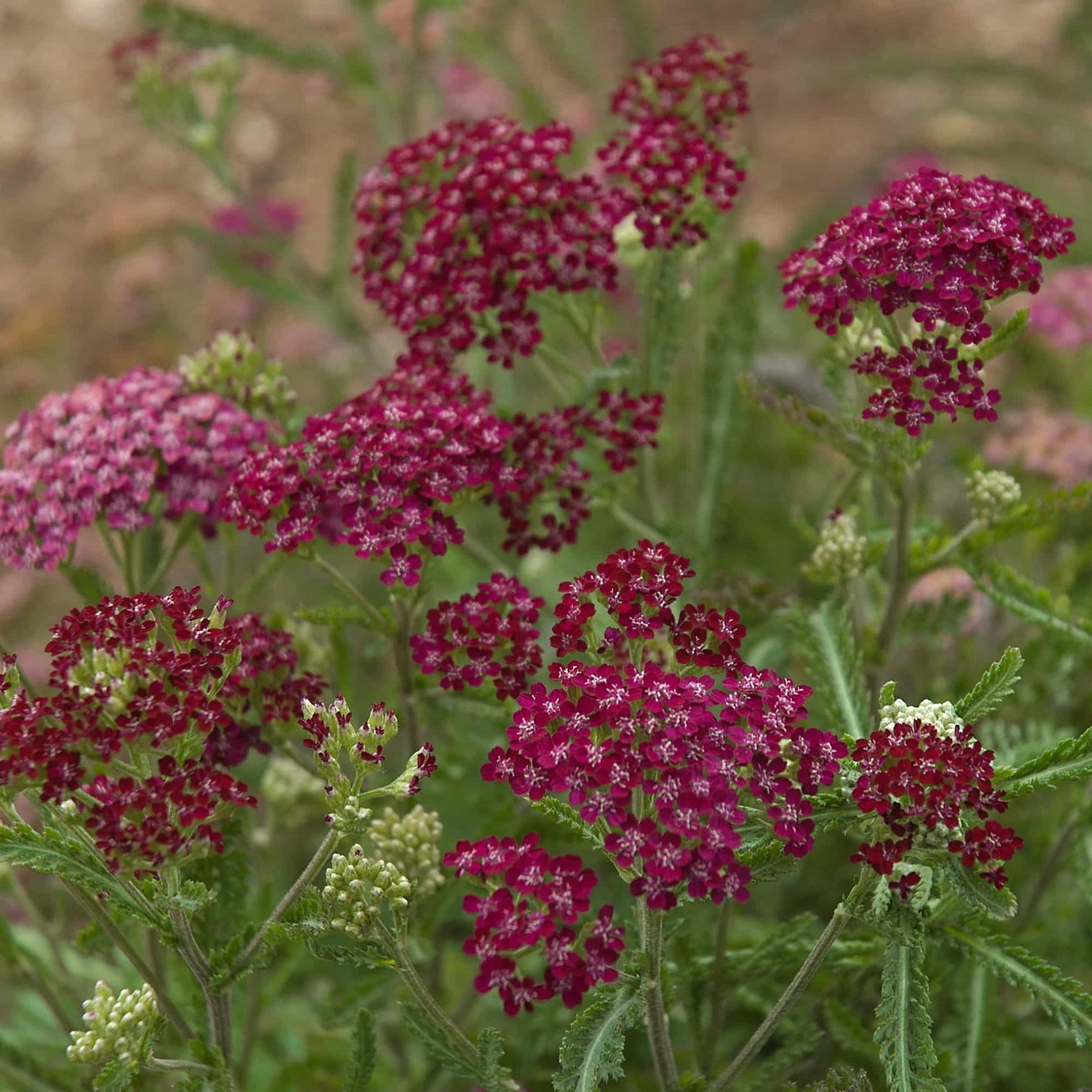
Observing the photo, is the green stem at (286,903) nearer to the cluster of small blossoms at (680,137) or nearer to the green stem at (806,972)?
the green stem at (806,972)

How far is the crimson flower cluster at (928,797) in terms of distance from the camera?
52.9 inches

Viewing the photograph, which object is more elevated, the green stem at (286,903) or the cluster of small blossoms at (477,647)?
the cluster of small blossoms at (477,647)

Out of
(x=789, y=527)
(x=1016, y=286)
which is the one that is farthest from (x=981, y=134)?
(x=1016, y=286)

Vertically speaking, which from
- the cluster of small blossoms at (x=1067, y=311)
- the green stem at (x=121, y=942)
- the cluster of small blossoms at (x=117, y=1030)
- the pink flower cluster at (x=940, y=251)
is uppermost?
the cluster of small blossoms at (x=1067, y=311)

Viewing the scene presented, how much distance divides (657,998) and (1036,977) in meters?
0.51

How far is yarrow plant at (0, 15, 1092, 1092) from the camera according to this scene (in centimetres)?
141

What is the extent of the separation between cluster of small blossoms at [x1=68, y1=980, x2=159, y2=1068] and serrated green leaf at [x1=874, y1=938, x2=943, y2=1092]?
907 mm

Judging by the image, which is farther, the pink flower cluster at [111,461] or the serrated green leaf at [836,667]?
the pink flower cluster at [111,461]

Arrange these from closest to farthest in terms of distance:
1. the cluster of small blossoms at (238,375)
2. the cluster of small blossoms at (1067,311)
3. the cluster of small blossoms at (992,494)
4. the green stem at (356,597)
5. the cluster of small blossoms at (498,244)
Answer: the green stem at (356,597)
the cluster of small blossoms at (992,494)
the cluster of small blossoms at (498,244)
the cluster of small blossoms at (238,375)
the cluster of small blossoms at (1067,311)

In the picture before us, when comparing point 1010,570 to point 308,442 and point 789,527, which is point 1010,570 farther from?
point 789,527

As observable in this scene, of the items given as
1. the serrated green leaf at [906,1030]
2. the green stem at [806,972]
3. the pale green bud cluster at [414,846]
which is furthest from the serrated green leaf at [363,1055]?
the serrated green leaf at [906,1030]

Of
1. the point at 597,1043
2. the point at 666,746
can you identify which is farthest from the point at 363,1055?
the point at 666,746

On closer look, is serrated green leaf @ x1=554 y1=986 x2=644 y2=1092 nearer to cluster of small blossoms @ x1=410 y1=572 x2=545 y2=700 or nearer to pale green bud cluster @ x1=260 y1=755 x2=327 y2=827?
cluster of small blossoms @ x1=410 y1=572 x2=545 y2=700

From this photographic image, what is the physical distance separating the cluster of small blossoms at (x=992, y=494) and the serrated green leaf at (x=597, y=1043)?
97cm
